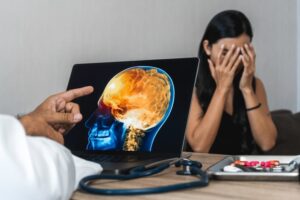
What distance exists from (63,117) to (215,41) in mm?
851

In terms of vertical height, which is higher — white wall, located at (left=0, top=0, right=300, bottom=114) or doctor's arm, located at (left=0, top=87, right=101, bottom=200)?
white wall, located at (left=0, top=0, right=300, bottom=114)

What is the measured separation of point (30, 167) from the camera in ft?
1.68

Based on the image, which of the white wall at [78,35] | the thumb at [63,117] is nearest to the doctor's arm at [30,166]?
the thumb at [63,117]

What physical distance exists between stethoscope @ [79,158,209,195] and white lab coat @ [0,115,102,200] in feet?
0.21

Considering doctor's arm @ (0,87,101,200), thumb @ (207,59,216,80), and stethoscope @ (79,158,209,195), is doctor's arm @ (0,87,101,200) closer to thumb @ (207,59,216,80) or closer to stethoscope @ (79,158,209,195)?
stethoscope @ (79,158,209,195)

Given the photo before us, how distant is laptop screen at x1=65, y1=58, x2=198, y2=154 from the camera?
94 centimetres

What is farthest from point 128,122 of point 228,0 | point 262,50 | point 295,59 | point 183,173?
point 295,59

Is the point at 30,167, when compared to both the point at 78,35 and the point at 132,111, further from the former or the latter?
the point at 78,35

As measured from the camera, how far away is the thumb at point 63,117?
2.58 feet

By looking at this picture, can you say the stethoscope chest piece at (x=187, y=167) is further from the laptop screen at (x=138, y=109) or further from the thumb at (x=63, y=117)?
the thumb at (x=63, y=117)

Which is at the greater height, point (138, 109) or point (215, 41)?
point (215, 41)

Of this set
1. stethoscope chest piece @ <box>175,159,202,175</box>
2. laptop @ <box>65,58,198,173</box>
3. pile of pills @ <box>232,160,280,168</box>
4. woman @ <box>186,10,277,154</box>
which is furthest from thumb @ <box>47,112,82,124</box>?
woman @ <box>186,10,277,154</box>

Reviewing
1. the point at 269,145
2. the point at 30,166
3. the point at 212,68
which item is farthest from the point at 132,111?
the point at 269,145

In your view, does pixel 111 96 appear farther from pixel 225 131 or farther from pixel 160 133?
pixel 225 131
